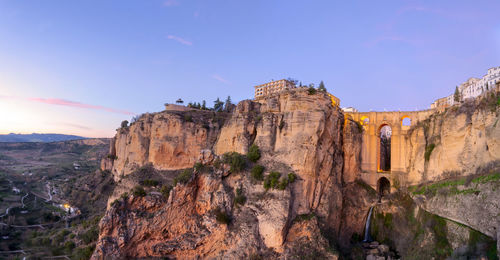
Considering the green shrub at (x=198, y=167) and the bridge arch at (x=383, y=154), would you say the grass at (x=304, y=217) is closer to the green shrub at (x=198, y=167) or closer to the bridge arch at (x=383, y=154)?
the green shrub at (x=198, y=167)

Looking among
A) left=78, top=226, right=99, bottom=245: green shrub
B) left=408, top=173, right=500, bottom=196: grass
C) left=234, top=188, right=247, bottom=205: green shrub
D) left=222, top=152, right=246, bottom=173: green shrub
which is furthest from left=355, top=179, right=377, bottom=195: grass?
left=78, top=226, right=99, bottom=245: green shrub

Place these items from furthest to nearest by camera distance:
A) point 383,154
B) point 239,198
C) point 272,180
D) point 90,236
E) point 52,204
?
point 52,204 → point 383,154 → point 90,236 → point 272,180 → point 239,198

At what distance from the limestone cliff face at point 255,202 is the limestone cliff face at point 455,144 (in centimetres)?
741

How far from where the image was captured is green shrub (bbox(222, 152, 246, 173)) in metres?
27.3

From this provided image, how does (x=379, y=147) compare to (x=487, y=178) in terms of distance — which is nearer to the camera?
(x=487, y=178)

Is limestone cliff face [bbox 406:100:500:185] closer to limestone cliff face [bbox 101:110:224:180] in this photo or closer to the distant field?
limestone cliff face [bbox 101:110:224:180]

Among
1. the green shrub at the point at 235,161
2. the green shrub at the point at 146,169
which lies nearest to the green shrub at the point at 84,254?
the green shrub at the point at 146,169

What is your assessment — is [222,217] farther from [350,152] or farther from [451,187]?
[451,187]

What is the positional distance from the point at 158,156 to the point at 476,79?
50562mm

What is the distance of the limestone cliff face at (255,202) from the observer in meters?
24.0

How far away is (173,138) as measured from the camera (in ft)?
121

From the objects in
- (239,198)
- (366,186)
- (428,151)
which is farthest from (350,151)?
(239,198)

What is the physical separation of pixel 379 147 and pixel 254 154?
15.5m

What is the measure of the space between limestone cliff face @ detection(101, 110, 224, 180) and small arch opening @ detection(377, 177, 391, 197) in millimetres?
18643
